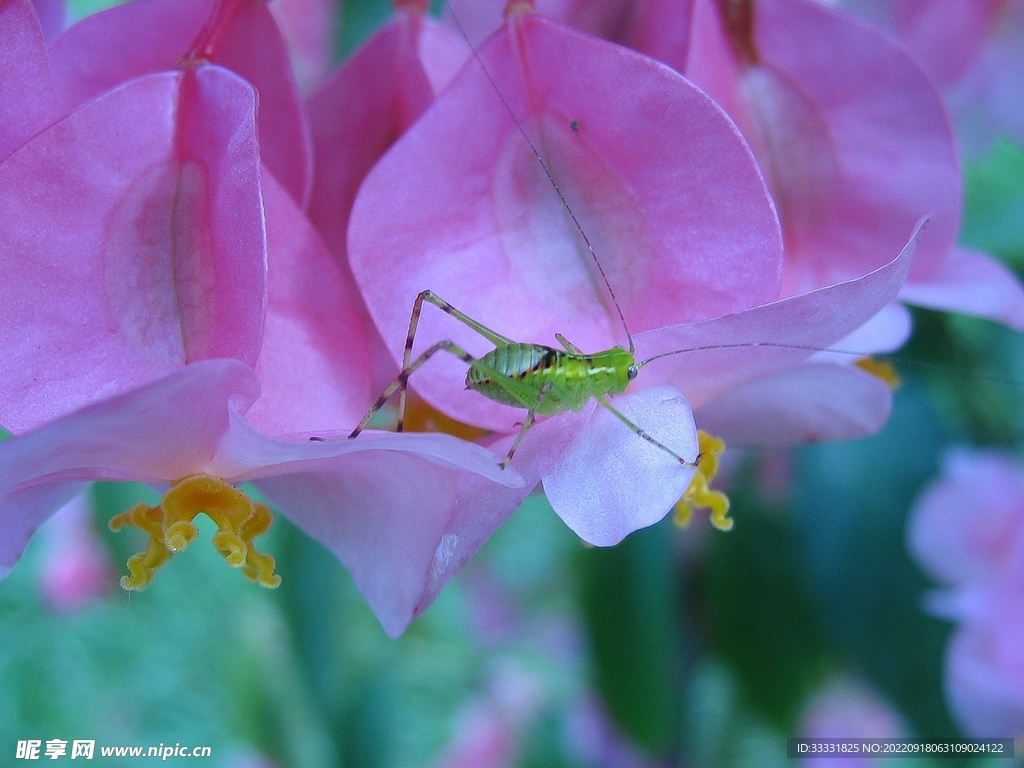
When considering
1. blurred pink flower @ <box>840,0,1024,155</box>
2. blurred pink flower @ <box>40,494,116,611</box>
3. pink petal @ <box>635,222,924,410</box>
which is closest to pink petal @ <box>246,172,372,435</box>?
pink petal @ <box>635,222,924,410</box>

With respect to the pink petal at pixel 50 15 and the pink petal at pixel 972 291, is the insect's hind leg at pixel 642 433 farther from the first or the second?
the pink petal at pixel 50 15

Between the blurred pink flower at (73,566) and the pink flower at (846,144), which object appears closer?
the pink flower at (846,144)

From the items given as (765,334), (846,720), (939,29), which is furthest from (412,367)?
(846,720)

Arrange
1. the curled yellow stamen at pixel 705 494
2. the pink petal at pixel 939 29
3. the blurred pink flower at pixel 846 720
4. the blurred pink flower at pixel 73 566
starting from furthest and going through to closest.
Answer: the blurred pink flower at pixel 73 566, the blurred pink flower at pixel 846 720, the pink petal at pixel 939 29, the curled yellow stamen at pixel 705 494

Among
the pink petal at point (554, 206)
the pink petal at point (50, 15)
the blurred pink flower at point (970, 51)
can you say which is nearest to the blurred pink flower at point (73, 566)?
the pink petal at point (50, 15)

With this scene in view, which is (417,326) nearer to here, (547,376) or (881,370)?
(547,376)

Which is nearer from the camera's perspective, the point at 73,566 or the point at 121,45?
the point at 121,45
